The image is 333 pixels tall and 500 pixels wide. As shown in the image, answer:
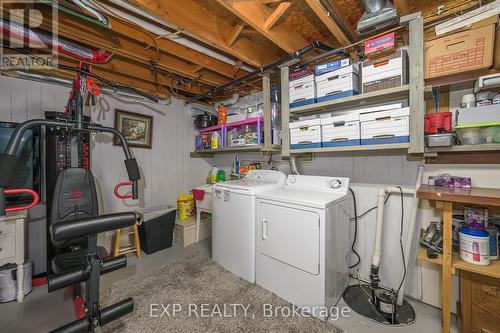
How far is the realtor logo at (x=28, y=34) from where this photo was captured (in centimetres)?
154

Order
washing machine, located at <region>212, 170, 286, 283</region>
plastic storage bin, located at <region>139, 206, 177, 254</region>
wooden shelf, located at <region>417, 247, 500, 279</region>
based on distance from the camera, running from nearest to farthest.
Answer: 1. wooden shelf, located at <region>417, 247, 500, 279</region>
2. washing machine, located at <region>212, 170, 286, 283</region>
3. plastic storage bin, located at <region>139, 206, 177, 254</region>

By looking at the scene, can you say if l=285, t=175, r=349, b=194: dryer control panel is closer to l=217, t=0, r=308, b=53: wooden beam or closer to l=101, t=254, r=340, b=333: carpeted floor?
l=101, t=254, r=340, b=333: carpeted floor

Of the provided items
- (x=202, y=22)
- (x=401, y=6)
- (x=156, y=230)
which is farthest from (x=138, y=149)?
(x=401, y=6)

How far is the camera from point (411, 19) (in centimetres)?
157

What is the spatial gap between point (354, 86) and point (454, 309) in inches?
83.4

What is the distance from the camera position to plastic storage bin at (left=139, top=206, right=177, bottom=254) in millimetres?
2885

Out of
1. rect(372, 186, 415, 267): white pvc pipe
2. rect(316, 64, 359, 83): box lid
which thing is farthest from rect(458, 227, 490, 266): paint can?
rect(316, 64, 359, 83): box lid

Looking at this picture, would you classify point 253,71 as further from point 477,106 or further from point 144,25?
point 477,106

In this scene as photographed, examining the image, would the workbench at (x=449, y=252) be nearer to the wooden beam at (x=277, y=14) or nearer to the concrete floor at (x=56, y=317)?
the concrete floor at (x=56, y=317)

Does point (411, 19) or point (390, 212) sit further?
point (390, 212)

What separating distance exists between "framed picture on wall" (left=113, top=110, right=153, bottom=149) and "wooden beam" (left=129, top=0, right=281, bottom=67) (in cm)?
187

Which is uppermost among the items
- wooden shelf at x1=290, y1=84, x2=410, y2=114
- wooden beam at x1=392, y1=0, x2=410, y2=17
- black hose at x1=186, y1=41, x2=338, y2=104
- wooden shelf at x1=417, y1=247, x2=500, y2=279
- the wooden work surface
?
wooden beam at x1=392, y1=0, x2=410, y2=17

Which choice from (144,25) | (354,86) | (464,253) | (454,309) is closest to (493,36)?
(354,86)

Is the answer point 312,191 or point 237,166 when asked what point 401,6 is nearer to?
point 312,191
